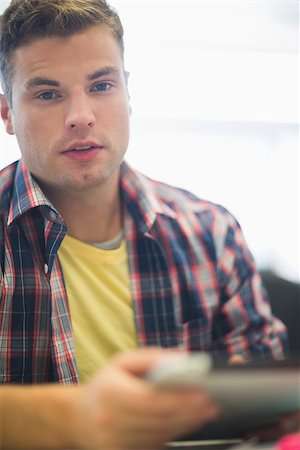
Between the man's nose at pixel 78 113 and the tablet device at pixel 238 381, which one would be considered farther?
→ the man's nose at pixel 78 113

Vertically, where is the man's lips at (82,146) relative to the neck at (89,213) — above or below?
above

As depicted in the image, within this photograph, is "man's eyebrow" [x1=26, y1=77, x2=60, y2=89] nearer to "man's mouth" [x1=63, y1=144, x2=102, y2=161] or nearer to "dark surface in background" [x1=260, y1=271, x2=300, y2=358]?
"man's mouth" [x1=63, y1=144, x2=102, y2=161]

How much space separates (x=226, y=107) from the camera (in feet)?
4.23

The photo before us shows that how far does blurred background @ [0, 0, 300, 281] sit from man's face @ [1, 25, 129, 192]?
0.59ft

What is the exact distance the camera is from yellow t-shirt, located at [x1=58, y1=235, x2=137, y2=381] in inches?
37.8

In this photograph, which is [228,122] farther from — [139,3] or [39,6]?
[39,6]

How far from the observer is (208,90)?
1.28 m

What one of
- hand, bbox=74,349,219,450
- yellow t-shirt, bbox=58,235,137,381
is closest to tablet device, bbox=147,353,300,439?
hand, bbox=74,349,219,450

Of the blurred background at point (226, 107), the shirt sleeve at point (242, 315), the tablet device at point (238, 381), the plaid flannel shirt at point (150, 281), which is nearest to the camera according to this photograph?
the tablet device at point (238, 381)

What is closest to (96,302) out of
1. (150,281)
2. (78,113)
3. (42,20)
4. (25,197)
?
(150,281)

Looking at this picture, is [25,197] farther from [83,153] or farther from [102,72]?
[102,72]

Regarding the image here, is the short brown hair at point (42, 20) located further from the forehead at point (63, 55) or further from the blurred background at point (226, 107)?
the blurred background at point (226, 107)

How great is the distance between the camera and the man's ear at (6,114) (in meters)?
1.09

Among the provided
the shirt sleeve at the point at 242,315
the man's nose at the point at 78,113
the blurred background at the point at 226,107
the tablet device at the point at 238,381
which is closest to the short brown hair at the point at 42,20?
the man's nose at the point at 78,113
